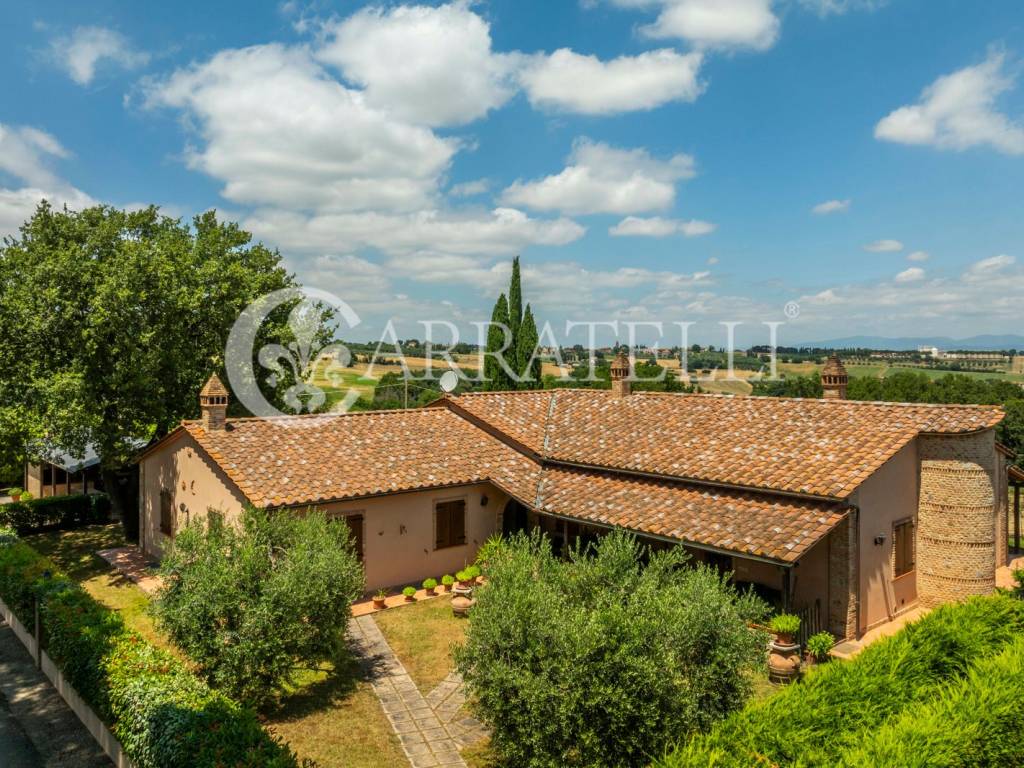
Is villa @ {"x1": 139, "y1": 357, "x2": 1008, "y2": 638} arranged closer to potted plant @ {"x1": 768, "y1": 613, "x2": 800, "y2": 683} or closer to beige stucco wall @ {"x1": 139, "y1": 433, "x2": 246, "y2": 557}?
beige stucco wall @ {"x1": 139, "y1": 433, "x2": 246, "y2": 557}

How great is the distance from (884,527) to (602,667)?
35.6ft

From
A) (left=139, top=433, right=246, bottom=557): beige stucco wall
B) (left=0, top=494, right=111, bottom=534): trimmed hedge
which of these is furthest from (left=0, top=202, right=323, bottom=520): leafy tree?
(left=0, top=494, right=111, bottom=534): trimmed hedge

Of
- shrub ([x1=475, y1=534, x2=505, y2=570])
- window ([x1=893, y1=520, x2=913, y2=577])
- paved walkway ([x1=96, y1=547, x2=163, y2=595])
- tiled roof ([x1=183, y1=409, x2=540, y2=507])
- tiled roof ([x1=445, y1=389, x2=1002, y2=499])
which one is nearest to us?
tiled roof ([x1=445, y1=389, x2=1002, y2=499])

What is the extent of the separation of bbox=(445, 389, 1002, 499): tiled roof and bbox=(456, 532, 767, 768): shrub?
6.76 metres

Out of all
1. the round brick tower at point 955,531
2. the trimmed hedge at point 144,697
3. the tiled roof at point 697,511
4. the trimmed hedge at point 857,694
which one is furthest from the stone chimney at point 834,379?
the trimmed hedge at point 144,697

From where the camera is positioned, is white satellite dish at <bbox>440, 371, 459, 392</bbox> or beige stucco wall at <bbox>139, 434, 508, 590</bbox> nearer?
beige stucco wall at <bbox>139, 434, 508, 590</bbox>

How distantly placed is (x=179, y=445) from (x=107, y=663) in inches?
430

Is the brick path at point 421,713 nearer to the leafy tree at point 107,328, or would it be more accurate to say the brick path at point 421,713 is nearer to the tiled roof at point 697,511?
the tiled roof at point 697,511

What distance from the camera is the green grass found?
42.4 ft

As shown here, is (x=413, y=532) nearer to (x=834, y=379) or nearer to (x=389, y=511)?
(x=389, y=511)

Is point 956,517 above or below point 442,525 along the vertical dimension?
above

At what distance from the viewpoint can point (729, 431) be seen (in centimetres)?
1820

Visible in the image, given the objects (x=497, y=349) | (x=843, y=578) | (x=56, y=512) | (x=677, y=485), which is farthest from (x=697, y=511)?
(x=497, y=349)

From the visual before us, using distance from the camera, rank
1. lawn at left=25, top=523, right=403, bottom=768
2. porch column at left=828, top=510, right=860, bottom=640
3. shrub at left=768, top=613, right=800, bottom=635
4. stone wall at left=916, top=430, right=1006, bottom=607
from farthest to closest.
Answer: stone wall at left=916, top=430, right=1006, bottom=607 < porch column at left=828, top=510, right=860, bottom=640 < shrub at left=768, top=613, right=800, bottom=635 < lawn at left=25, top=523, right=403, bottom=768
